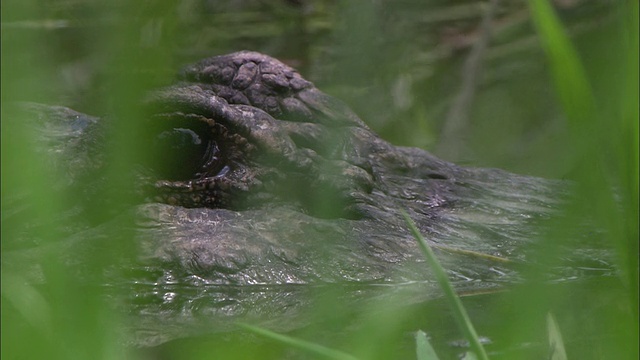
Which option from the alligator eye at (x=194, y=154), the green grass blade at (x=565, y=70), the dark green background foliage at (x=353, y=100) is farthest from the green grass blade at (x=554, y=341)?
the alligator eye at (x=194, y=154)

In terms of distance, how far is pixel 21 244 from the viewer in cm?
69

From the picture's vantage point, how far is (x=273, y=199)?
1876 millimetres

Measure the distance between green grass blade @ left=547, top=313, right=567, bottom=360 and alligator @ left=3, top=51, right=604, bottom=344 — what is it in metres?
0.35

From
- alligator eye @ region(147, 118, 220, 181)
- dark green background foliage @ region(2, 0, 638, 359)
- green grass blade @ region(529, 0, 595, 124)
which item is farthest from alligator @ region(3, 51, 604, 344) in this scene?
green grass blade @ region(529, 0, 595, 124)

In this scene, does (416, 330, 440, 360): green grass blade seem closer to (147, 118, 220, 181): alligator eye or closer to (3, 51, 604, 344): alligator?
(3, 51, 604, 344): alligator

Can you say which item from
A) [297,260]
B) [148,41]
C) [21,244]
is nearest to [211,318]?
[297,260]

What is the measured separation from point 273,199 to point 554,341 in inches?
42.0

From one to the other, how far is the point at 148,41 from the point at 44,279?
7.5 inches

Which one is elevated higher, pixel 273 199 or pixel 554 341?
pixel 554 341

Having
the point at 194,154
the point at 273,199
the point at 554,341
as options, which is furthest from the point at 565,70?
the point at 194,154

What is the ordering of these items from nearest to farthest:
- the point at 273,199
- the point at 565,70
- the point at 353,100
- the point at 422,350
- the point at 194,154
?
the point at 565,70 < the point at 422,350 < the point at 353,100 < the point at 273,199 < the point at 194,154

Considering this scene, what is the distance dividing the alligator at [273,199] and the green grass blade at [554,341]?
0.35 meters

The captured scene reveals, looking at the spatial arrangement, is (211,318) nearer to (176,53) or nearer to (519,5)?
(176,53)

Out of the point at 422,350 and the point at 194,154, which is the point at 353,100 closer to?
the point at 422,350
